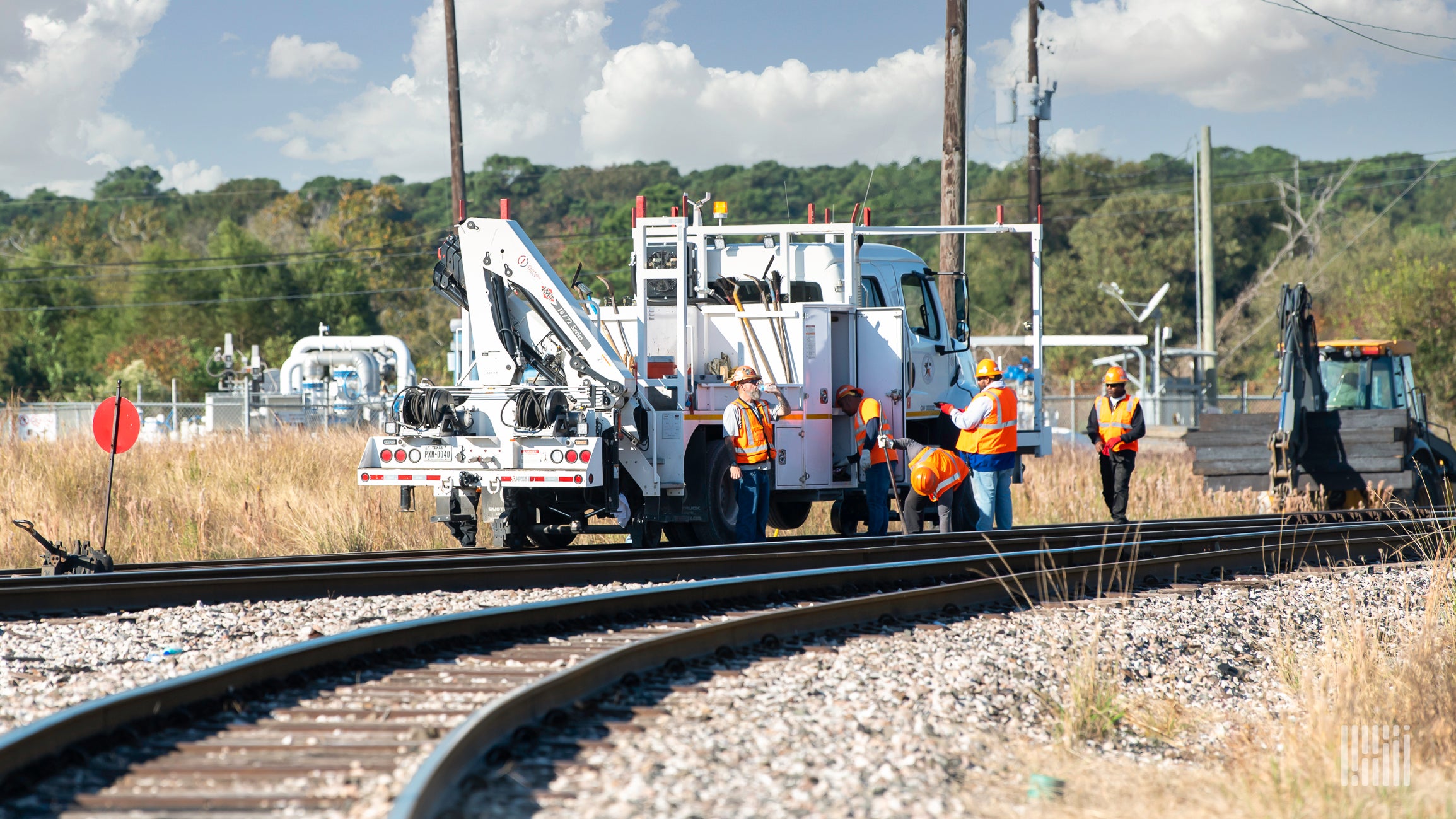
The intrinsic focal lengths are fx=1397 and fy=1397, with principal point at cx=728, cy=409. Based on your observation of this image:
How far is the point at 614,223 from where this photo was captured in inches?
2945

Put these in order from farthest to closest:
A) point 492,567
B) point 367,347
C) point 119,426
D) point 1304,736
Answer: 1. point 367,347
2. point 119,426
3. point 492,567
4. point 1304,736

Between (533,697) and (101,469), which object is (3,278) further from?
(533,697)

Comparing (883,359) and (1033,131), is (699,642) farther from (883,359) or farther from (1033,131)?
(1033,131)

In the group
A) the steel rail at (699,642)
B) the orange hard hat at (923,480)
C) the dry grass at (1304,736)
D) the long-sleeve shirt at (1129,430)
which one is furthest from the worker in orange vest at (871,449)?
the dry grass at (1304,736)

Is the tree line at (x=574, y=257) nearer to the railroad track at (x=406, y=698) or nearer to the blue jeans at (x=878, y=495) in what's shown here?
the blue jeans at (x=878, y=495)

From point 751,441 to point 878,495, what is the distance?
6.90ft

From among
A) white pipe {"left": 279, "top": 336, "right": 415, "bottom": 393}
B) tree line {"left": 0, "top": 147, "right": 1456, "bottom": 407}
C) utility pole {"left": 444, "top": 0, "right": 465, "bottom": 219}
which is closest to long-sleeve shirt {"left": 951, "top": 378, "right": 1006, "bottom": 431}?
utility pole {"left": 444, "top": 0, "right": 465, "bottom": 219}

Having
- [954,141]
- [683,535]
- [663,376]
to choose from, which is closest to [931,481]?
[683,535]

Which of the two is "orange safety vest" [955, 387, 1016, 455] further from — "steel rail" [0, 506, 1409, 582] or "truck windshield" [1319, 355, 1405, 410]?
"truck windshield" [1319, 355, 1405, 410]

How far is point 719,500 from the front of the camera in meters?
12.9

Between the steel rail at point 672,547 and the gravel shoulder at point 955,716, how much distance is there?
1.77 m

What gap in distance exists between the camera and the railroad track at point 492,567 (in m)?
8.73

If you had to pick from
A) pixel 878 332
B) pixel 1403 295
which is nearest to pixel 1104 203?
pixel 1403 295

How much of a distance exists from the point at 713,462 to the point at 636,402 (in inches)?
43.6
